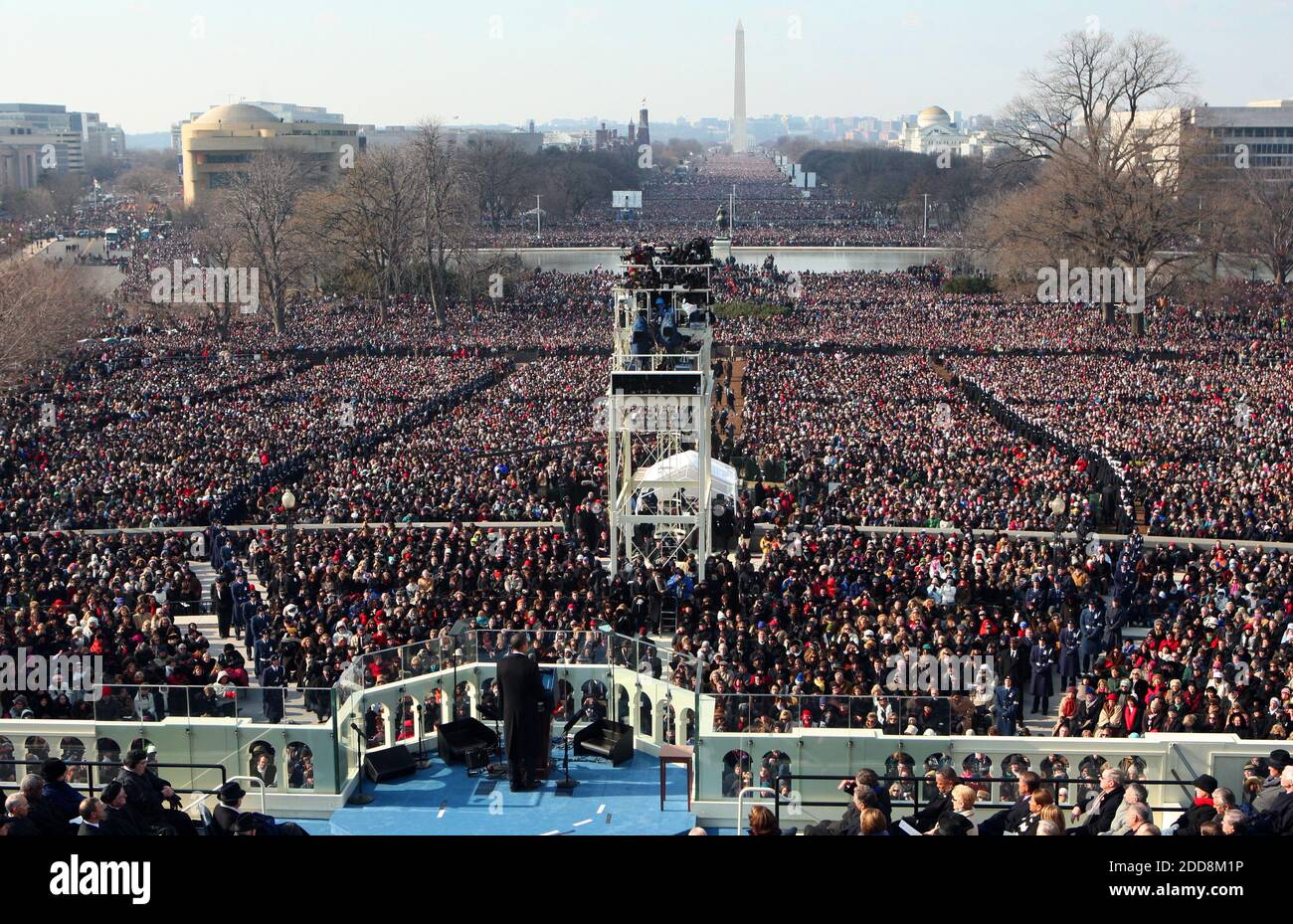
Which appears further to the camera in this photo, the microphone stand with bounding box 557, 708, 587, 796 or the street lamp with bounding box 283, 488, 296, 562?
the street lamp with bounding box 283, 488, 296, 562

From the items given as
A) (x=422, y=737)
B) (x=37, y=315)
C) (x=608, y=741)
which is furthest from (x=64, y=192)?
(x=608, y=741)

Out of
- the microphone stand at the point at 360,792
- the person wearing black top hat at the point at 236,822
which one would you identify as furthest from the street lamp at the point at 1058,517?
the person wearing black top hat at the point at 236,822

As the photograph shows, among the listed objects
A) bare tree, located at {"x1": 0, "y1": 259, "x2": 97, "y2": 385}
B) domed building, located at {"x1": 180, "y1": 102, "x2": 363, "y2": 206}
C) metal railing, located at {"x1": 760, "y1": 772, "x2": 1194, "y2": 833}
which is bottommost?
metal railing, located at {"x1": 760, "y1": 772, "x2": 1194, "y2": 833}

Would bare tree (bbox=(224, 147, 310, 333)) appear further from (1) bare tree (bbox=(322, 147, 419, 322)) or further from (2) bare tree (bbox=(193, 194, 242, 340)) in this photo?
(1) bare tree (bbox=(322, 147, 419, 322))

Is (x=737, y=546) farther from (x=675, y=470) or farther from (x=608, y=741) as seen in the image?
(x=608, y=741)

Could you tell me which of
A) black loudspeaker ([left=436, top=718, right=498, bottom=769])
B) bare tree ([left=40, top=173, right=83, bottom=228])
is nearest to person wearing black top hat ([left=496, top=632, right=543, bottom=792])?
black loudspeaker ([left=436, top=718, right=498, bottom=769])

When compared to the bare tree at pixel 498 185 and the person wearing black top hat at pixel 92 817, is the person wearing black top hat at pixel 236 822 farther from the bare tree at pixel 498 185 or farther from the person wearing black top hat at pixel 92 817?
the bare tree at pixel 498 185

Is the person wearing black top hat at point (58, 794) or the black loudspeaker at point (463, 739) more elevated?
the person wearing black top hat at point (58, 794)
